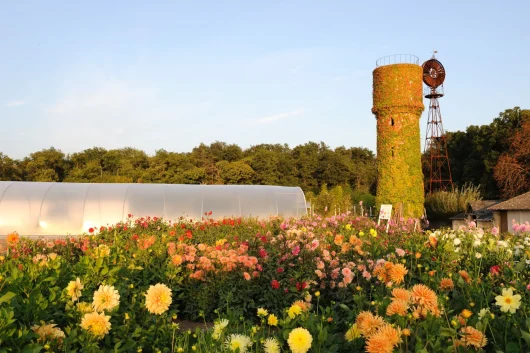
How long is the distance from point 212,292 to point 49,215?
1131cm

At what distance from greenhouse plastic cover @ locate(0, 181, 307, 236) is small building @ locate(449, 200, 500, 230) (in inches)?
287

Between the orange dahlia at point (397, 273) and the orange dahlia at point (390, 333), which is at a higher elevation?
the orange dahlia at point (397, 273)

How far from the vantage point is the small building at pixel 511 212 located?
16.9 meters

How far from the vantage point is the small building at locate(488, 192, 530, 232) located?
1694 centimetres

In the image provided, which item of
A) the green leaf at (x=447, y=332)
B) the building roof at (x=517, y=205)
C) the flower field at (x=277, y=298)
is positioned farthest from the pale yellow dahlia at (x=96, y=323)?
the building roof at (x=517, y=205)

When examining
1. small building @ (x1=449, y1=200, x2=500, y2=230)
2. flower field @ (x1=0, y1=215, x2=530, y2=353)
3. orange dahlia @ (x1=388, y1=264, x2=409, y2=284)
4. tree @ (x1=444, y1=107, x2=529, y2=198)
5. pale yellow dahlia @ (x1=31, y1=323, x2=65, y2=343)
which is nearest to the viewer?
flower field @ (x1=0, y1=215, x2=530, y2=353)

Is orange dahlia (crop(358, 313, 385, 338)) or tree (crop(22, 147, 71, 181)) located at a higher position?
tree (crop(22, 147, 71, 181))

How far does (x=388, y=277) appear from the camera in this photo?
2.14 meters

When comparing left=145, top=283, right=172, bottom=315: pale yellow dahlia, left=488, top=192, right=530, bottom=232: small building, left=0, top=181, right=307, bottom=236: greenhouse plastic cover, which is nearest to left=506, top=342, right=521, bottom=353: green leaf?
left=145, top=283, right=172, bottom=315: pale yellow dahlia

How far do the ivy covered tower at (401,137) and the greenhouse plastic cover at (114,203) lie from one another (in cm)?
488

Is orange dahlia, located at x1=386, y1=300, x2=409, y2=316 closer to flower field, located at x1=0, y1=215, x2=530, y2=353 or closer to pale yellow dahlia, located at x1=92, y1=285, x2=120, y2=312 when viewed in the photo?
flower field, located at x1=0, y1=215, x2=530, y2=353

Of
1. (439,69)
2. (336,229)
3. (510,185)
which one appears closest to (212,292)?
(336,229)

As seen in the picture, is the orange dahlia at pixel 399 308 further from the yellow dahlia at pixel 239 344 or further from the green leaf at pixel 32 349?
the green leaf at pixel 32 349

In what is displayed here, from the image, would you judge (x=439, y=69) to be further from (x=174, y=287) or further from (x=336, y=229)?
(x=174, y=287)
